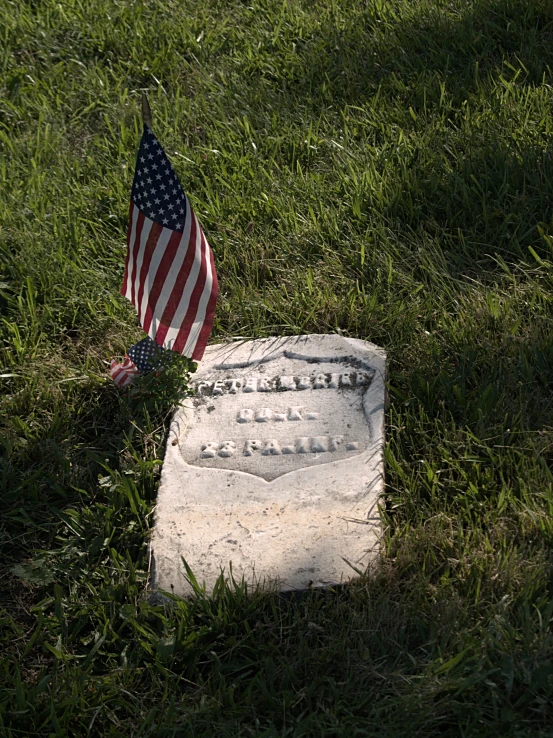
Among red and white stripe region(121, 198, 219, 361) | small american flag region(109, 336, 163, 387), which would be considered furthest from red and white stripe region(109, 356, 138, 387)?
red and white stripe region(121, 198, 219, 361)

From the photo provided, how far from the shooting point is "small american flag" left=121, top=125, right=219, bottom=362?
257 centimetres

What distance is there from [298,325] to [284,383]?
37 centimetres

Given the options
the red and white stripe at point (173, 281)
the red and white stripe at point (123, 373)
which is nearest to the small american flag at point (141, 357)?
the red and white stripe at point (123, 373)

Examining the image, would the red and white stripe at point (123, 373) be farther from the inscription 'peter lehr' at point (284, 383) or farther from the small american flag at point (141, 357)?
the inscription 'peter lehr' at point (284, 383)

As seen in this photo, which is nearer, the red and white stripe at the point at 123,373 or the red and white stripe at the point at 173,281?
the red and white stripe at the point at 173,281

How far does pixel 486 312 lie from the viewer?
2855mm

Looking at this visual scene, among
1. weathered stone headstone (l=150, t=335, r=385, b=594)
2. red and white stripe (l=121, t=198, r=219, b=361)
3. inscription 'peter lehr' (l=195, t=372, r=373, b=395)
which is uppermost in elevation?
red and white stripe (l=121, t=198, r=219, b=361)

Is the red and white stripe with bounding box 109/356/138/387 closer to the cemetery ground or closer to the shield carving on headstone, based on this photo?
the cemetery ground

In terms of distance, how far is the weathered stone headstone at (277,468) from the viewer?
2258 millimetres

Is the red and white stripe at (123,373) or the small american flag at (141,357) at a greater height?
the small american flag at (141,357)

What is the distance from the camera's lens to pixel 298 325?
3.05 meters

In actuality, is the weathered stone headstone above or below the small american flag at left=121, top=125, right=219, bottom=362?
below

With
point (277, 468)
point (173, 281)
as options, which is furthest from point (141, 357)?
point (277, 468)

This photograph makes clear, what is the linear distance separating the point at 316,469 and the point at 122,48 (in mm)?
3054
